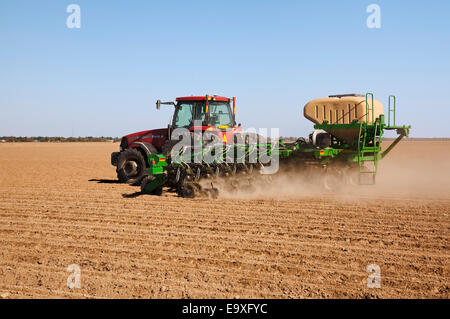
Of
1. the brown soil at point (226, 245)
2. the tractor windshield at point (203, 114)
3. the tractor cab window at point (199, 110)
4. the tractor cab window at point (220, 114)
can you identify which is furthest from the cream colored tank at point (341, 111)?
the tractor cab window at point (199, 110)

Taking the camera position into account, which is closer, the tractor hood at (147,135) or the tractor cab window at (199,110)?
the tractor cab window at (199,110)

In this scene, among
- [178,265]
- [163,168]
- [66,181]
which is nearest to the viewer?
[178,265]

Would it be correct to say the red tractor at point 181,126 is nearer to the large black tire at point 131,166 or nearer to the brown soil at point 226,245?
the large black tire at point 131,166

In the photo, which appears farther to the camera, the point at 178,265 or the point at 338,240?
the point at 338,240

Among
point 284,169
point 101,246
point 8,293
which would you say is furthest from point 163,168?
point 8,293

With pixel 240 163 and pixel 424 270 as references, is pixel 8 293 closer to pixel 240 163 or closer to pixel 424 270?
pixel 424 270

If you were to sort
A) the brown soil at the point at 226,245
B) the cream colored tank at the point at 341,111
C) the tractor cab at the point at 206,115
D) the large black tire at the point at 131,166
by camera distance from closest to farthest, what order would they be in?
the brown soil at the point at 226,245
the tractor cab at the point at 206,115
the cream colored tank at the point at 341,111
the large black tire at the point at 131,166

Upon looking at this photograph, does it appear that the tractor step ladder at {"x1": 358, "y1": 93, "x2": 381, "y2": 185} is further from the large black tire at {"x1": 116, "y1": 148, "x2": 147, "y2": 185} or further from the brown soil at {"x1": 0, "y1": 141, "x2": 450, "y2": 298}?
the large black tire at {"x1": 116, "y1": 148, "x2": 147, "y2": 185}

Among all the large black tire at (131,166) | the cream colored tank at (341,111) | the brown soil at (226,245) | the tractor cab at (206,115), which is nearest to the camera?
the brown soil at (226,245)

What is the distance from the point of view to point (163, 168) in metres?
10.7

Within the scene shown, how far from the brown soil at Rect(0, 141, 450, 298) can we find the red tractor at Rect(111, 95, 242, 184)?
7.05ft

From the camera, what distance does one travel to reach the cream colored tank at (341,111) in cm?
1204

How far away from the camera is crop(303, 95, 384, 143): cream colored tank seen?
474 inches

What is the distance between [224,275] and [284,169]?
7597mm
